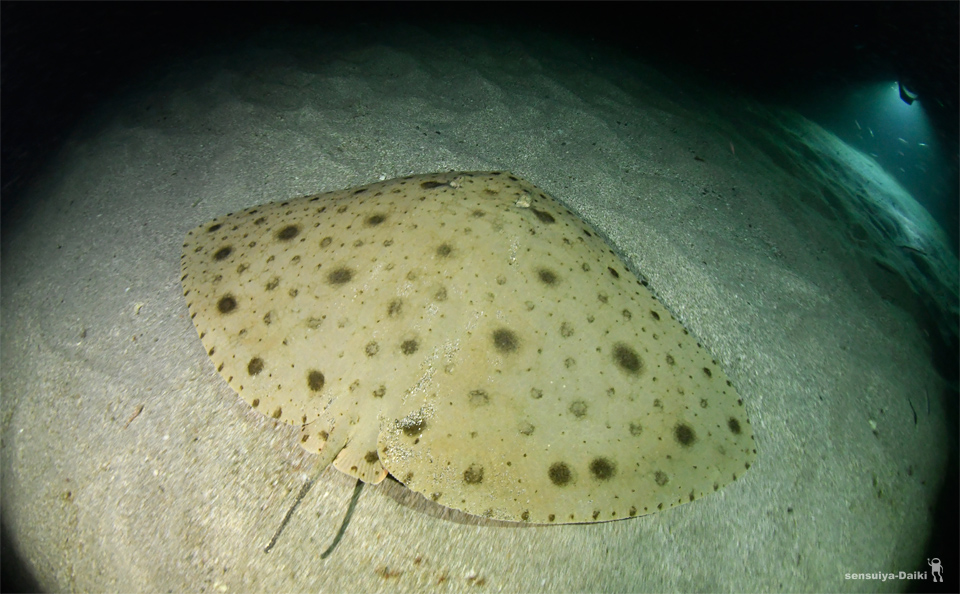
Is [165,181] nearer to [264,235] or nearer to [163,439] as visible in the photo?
[264,235]

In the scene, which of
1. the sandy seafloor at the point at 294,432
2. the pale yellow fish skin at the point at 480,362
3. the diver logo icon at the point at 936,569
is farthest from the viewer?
the diver logo icon at the point at 936,569

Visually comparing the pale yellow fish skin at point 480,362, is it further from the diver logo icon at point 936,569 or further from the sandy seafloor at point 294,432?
the diver logo icon at point 936,569

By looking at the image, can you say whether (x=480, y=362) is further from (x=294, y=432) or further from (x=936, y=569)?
(x=936, y=569)

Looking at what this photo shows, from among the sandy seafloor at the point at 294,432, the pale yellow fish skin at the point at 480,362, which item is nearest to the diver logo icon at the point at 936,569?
the sandy seafloor at the point at 294,432

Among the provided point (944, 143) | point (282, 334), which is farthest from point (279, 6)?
point (944, 143)

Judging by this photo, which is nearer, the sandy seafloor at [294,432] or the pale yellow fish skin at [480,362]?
the pale yellow fish skin at [480,362]

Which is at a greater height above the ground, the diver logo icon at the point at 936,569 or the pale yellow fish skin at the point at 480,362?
the pale yellow fish skin at the point at 480,362
